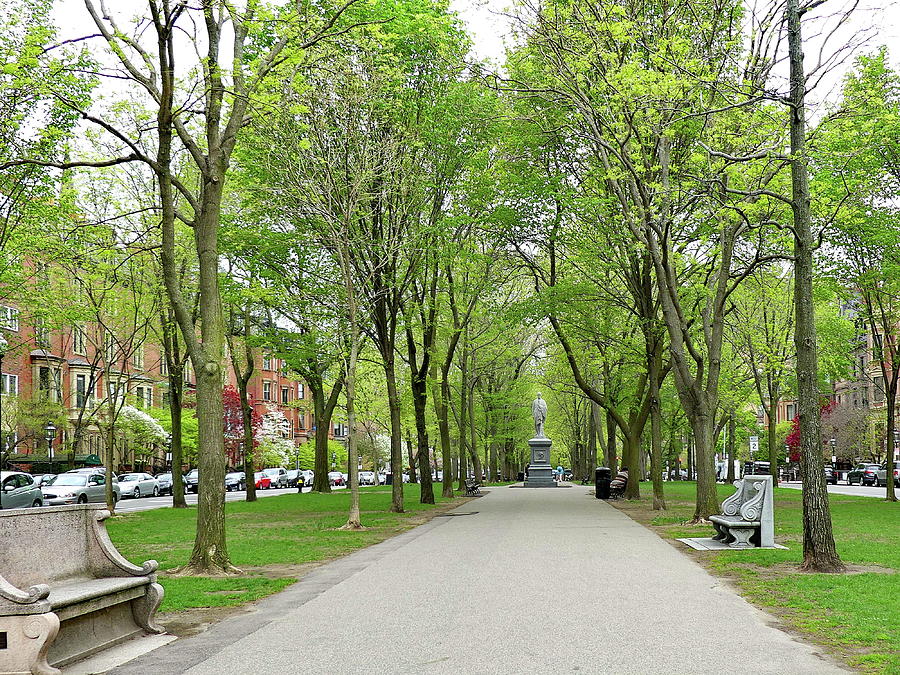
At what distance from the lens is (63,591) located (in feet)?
22.9

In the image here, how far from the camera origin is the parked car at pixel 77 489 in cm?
3653

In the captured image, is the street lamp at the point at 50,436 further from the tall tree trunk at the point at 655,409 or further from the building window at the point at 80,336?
the tall tree trunk at the point at 655,409

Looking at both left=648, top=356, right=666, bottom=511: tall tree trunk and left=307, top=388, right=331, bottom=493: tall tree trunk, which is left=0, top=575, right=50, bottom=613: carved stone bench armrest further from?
left=307, top=388, right=331, bottom=493: tall tree trunk

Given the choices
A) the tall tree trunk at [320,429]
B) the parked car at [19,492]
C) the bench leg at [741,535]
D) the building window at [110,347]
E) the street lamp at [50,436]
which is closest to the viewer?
the bench leg at [741,535]

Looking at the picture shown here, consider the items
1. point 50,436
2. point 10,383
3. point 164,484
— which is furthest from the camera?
point 50,436

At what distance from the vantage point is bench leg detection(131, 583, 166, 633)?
26.2ft

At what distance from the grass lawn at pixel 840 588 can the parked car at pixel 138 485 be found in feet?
117

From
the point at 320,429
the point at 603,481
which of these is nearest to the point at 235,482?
the point at 320,429

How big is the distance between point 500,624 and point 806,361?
6.53m

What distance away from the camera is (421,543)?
1667cm

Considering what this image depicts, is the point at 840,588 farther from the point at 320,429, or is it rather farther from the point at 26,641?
the point at 320,429

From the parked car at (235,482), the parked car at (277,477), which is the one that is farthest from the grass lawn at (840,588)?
the parked car at (277,477)

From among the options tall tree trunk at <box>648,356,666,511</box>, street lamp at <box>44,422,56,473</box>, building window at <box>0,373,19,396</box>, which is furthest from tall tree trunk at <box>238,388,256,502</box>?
building window at <box>0,373,19,396</box>

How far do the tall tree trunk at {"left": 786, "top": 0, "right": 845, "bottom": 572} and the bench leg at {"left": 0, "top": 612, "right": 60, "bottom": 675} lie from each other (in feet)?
30.7
